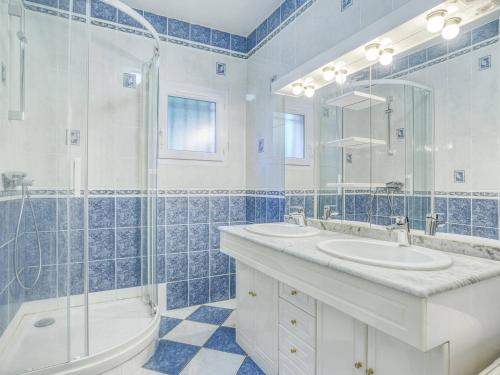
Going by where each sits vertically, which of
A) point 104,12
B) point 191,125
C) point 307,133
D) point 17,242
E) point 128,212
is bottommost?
point 17,242

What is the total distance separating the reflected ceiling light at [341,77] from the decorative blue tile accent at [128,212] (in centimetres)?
175

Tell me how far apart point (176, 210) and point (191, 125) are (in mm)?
792

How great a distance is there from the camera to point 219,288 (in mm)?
2891

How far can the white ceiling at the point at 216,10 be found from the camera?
2.47 metres

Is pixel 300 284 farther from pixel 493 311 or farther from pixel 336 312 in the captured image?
pixel 493 311

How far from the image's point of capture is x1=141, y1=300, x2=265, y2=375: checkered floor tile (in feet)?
5.96

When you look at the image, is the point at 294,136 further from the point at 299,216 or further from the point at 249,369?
the point at 249,369

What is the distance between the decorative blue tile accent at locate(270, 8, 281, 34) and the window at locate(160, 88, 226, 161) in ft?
2.41

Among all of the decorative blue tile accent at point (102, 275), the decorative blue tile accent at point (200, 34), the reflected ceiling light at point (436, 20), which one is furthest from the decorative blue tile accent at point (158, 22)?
the reflected ceiling light at point (436, 20)

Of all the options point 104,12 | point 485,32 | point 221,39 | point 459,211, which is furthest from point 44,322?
point 221,39

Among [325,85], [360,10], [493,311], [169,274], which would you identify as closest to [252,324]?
[169,274]

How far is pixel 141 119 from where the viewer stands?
2443mm

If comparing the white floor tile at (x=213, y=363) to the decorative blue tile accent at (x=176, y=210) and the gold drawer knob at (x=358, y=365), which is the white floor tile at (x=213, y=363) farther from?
the decorative blue tile accent at (x=176, y=210)

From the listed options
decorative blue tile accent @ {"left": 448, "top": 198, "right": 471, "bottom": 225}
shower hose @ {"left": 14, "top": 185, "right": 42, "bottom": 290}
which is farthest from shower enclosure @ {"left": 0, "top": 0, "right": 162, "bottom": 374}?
decorative blue tile accent @ {"left": 448, "top": 198, "right": 471, "bottom": 225}
